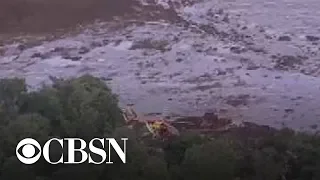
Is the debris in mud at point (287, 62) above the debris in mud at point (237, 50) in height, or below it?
below

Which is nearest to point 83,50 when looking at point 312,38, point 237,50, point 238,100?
point 237,50

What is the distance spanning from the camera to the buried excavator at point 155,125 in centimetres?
642

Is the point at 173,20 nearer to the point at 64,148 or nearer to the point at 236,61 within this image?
the point at 236,61

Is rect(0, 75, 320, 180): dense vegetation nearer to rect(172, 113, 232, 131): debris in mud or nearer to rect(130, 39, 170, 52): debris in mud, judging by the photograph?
rect(172, 113, 232, 131): debris in mud

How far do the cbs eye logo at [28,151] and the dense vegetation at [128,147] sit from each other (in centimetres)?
5

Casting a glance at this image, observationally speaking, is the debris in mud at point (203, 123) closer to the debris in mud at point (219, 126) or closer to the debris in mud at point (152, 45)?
the debris in mud at point (219, 126)

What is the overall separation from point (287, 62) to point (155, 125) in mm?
2796

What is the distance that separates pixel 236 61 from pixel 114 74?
1.67 meters

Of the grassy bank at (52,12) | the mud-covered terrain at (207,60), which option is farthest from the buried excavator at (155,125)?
the grassy bank at (52,12)

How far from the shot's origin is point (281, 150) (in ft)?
17.2

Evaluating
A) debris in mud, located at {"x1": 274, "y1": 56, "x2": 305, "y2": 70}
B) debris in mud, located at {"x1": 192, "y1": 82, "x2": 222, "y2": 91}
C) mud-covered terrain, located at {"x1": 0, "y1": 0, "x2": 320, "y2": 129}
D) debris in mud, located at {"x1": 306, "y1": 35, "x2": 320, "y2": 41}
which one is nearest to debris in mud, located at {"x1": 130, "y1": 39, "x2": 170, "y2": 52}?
→ mud-covered terrain, located at {"x1": 0, "y1": 0, "x2": 320, "y2": 129}

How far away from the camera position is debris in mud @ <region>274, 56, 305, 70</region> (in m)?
8.66

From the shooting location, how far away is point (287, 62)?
28.8 ft

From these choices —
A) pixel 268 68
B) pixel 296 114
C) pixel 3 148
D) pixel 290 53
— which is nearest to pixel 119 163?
pixel 3 148
